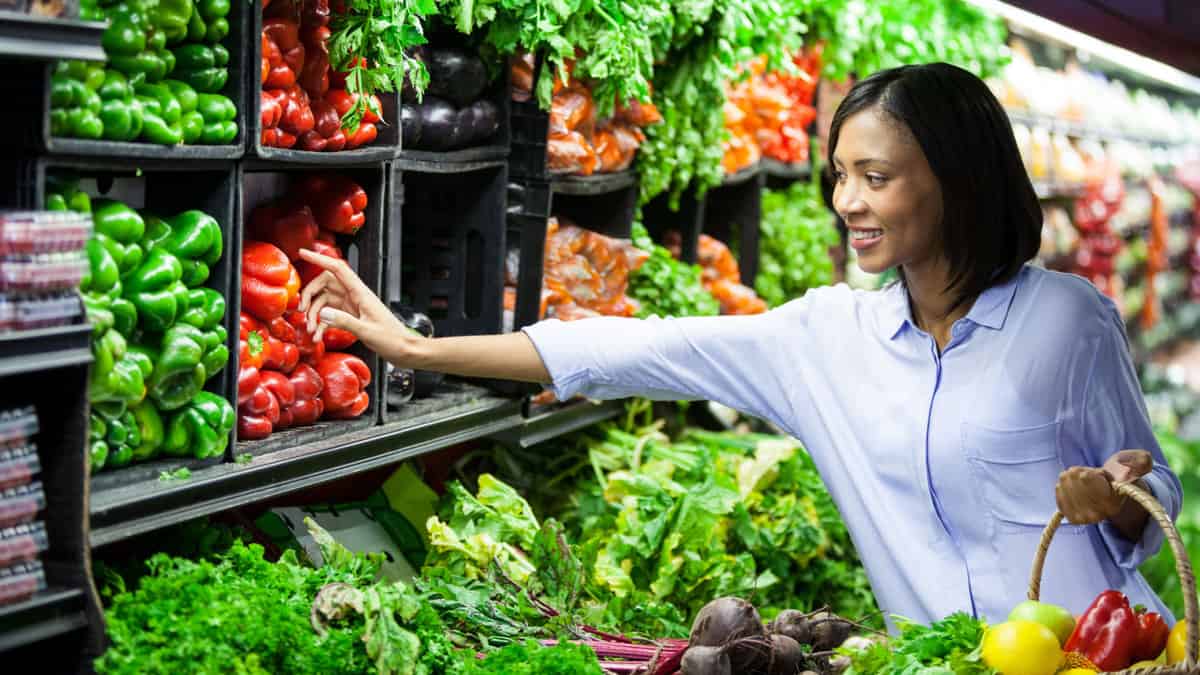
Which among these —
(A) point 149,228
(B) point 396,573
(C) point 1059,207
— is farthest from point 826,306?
(C) point 1059,207

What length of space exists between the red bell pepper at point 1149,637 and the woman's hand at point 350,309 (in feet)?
5.30

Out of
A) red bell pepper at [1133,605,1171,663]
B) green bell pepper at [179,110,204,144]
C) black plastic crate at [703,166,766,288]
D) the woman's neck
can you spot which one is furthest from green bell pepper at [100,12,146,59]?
black plastic crate at [703,166,766,288]

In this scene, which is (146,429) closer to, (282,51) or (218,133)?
(218,133)

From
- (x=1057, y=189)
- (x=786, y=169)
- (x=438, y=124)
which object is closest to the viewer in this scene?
(x=438, y=124)

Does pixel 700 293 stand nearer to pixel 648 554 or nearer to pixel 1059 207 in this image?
pixel 648 554

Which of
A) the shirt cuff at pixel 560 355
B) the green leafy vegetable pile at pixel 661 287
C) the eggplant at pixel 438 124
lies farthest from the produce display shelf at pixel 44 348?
the green leafy vegetable pile at pixel 661 287

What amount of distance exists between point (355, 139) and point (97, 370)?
3.33 ft

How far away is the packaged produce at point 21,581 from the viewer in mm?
2031

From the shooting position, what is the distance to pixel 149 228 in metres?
2.52

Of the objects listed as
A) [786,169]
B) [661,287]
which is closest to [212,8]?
[661,287]

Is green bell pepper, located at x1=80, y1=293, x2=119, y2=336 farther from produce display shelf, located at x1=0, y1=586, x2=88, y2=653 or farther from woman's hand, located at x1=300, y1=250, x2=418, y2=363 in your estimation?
woman's hand, located at x1=300, y1=250, x2=418, y2=363

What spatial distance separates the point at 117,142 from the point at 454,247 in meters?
1.66

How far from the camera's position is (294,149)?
2846 mm

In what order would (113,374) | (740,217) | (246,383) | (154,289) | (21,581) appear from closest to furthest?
(21,581) < (113,374) < (154,289) < (246,383) < (740,217)
